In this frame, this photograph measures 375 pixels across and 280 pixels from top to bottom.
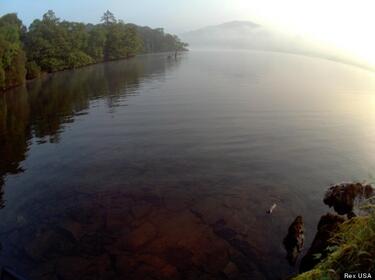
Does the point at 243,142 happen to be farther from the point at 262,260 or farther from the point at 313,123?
the point at 262,260

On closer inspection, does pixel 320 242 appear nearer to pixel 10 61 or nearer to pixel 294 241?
pixel 294 241

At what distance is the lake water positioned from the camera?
19.1 meters

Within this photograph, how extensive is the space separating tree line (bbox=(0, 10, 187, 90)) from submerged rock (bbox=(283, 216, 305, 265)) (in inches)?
3260

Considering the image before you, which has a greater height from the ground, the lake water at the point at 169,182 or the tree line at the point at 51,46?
the tree line at the point at 51,46

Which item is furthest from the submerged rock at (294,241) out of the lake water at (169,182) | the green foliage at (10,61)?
the green foliage at (10,61)

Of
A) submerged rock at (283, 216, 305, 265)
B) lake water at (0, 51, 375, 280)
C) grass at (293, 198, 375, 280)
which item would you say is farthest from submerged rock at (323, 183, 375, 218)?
grass at (293, 198, 375, 280)

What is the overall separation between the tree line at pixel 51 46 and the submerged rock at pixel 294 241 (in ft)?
272

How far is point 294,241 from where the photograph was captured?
64.5 feet

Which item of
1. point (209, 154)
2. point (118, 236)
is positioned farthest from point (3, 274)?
point (209, 154)

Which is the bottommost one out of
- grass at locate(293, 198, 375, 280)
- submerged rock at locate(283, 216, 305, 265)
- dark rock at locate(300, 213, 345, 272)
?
submerged rock at locate(283, 216, 305, 265)

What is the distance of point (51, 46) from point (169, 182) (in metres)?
115

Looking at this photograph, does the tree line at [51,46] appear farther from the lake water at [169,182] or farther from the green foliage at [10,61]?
the lake water at [169,182]

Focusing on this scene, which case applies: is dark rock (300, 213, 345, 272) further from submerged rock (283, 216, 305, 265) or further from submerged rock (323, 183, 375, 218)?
submerged rock (323, 183, 375, 218)

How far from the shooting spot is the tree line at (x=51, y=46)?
302 ft
